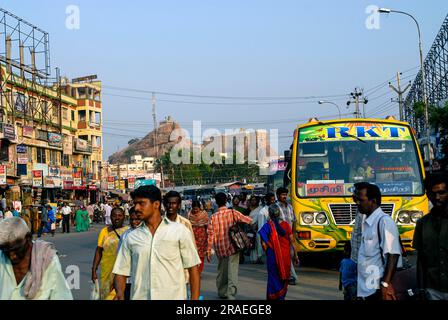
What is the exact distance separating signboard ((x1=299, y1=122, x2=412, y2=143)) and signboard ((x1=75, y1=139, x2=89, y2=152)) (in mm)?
47725

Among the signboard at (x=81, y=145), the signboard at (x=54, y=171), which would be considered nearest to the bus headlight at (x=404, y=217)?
the signboard at (x=54, y=171)

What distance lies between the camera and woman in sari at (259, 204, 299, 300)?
29.4ft

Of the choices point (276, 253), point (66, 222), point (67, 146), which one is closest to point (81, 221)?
point (66, 222)

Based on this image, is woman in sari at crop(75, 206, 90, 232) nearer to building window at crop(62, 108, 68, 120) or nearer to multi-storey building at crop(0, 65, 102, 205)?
multi-storey building at crop(0, 65, 102, 205)

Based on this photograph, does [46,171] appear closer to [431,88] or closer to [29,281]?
[431,88]

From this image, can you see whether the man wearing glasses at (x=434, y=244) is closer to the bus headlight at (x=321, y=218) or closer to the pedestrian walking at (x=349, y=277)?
the pedestrian walking at (x=349, y=277)

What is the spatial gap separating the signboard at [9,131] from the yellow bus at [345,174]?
3105 centimetres

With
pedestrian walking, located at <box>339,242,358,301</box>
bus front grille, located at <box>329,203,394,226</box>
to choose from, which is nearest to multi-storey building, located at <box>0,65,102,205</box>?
bus front grille, located at <box>329,203,394,226</box>

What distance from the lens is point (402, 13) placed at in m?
30.2

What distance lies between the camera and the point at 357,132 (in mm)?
13070

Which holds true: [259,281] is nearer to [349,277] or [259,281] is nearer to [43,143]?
[349,277]

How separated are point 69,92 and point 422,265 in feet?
217

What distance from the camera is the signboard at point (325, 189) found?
41.2ft
